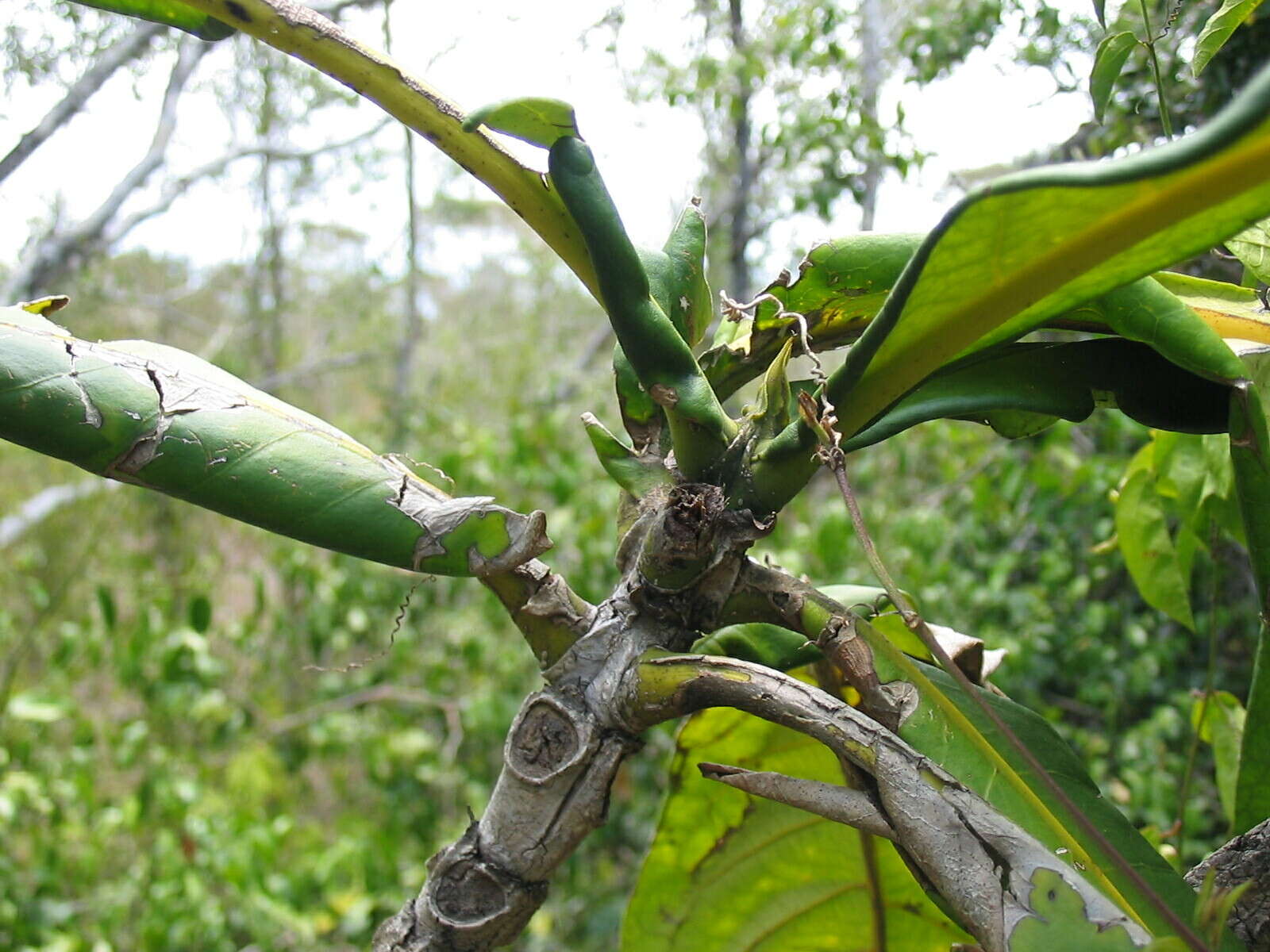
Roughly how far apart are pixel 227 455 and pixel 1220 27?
1.49 ft

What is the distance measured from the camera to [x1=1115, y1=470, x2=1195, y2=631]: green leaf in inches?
23.6

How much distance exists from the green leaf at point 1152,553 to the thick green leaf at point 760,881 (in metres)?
0.26

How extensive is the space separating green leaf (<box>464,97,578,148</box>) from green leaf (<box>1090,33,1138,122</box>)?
0.30 meters

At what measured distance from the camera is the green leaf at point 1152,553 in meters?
0.60

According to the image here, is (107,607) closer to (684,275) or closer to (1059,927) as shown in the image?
(684,275)

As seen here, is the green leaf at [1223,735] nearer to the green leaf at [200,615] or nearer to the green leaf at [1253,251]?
the green leaf at [1253,251]

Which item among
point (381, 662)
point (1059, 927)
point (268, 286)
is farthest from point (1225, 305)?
point (268, 286)

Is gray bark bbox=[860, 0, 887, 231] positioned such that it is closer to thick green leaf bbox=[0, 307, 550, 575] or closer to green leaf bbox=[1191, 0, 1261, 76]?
green leaf bbox=[1191, 0, 1261, 76]

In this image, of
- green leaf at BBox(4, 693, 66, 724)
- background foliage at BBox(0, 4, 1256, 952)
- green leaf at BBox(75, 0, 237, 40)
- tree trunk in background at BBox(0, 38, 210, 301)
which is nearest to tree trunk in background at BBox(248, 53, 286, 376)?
background foliage at BBox(0, 4, 1256, 952)

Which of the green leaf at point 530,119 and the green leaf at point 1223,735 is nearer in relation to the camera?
the green leaf at point 530,119

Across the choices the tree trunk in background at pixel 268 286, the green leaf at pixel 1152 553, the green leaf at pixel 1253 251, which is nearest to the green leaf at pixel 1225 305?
the green leaf at pixel 1253 251

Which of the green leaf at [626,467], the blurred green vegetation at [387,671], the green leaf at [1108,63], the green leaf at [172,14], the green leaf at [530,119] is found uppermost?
the green leaf at [1108,63]

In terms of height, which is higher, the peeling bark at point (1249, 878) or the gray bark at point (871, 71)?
the gray bark at point (871, 71)

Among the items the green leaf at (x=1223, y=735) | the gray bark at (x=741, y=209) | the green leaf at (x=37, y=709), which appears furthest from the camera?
the gray bark at (x=741, y=209)
